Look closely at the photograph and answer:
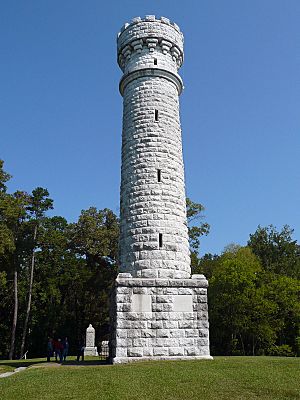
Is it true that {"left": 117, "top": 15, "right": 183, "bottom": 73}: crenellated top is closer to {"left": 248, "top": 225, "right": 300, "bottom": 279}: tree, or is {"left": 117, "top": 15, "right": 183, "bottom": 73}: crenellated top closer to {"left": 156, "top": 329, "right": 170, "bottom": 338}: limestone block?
{"left": 156, "top": 329, "right": 170, "bottom": 338}: limestone block

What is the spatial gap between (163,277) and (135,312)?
1.58m

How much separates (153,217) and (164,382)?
653 cm

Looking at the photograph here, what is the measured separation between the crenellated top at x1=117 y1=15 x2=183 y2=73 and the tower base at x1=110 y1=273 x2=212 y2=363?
9.62 metres

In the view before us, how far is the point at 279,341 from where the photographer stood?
102ft

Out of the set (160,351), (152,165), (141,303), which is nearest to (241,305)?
(160,351)

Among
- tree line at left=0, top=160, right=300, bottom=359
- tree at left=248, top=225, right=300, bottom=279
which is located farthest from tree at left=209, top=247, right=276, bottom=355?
tree at left=248, top=225, right=300, bottom=279

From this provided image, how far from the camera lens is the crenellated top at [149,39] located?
16.9m

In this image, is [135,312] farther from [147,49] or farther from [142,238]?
[147,49]

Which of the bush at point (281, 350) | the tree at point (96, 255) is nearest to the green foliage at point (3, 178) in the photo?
the tree at point (96, 255)

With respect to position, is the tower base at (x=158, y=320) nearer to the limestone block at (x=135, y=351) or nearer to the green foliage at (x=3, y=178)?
the limestone block at (x=135, y=351)

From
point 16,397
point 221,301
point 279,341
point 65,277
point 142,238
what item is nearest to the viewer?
point 16,397

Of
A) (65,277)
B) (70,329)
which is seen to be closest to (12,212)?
(65,277)

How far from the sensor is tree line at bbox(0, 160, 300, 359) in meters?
26.9

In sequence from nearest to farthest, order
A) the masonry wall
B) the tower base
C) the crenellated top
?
the tower base → the masonry wall → the crenellated top
